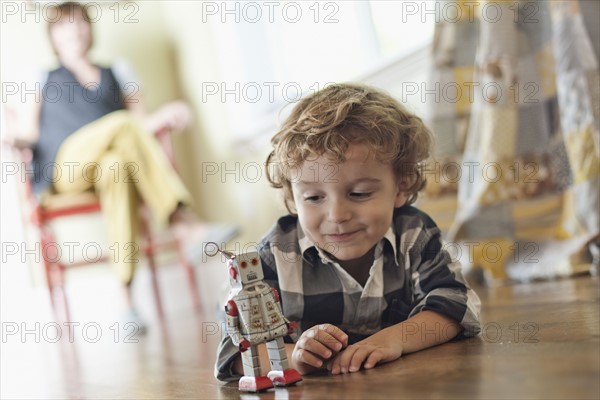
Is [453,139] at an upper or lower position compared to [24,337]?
upper

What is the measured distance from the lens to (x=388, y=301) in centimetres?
128

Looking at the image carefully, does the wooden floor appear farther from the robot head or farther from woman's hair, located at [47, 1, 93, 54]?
woman's hair, located at [47, 1, 93, 54]

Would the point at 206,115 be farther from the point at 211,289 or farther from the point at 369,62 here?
the point at 369,62

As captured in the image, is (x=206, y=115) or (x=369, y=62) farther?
(x=206, y=115)

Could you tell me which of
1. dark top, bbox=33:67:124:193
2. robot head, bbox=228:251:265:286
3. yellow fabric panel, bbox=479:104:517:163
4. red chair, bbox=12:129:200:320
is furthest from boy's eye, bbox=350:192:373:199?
dark top, bbox=33:67:124:193

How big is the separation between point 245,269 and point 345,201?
8.8 inches

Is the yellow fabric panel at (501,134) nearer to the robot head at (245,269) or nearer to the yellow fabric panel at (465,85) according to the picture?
the yellow fabric panel at (465,85)

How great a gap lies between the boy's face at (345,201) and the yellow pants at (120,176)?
1883 mm

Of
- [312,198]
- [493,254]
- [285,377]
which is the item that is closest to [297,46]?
[493,254]

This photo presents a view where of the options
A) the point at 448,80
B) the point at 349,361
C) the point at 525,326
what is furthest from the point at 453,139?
the point at 349,361

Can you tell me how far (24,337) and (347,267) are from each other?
2.34 metres

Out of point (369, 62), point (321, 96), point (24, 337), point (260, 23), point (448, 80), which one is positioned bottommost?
point (24, 337)

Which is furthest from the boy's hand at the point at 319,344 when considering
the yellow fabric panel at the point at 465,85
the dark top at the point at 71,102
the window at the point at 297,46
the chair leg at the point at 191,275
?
the dark top at the point at 71,102

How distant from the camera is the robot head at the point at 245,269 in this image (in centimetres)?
100
